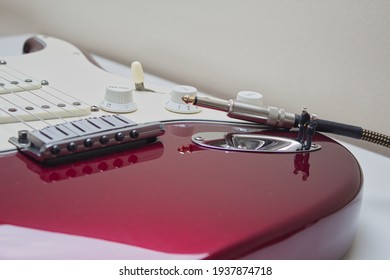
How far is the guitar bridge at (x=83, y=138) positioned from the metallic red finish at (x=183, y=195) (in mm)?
12

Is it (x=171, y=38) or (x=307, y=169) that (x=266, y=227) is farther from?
(x=171, y=38)

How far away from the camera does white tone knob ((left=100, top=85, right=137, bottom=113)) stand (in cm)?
73

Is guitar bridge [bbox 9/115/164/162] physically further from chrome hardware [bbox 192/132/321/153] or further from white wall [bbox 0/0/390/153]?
white wall [bbox 0/0/390/153]

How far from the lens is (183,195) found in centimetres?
50

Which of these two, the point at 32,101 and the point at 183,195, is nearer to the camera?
the point at 183,195

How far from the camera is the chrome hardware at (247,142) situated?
2.06 ft

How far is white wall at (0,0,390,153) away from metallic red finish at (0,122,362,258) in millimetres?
204

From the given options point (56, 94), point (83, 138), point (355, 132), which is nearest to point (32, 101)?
point (56, 94)

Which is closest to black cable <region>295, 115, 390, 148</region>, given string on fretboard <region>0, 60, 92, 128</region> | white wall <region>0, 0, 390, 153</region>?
white wall <region>0, 0, 390, 153</region>

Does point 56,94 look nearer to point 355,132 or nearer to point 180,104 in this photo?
point 180,104

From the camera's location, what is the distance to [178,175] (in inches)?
21.4

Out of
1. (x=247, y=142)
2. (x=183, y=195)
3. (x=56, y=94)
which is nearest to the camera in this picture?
(x=183, y=195)

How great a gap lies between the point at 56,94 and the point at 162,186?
32cm
